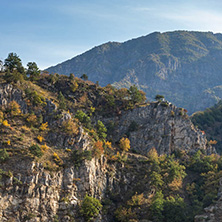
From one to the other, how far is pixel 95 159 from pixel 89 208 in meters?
18.9

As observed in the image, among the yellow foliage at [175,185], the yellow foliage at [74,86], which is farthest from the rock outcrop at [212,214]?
the yellow foliage at [74,86]

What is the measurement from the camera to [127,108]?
126062 mm

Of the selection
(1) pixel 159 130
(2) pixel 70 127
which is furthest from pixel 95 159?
(1) pixel 159 130

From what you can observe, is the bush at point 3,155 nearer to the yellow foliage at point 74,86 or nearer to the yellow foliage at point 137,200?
the yellow foliage at point 137,200

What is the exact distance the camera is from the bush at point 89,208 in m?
77.0

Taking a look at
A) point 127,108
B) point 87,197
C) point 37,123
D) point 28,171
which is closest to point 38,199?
point 28,171

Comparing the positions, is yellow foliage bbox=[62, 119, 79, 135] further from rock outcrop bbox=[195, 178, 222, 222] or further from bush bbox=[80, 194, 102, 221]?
rock outcrop bbox=[195, 178, 222, 222]

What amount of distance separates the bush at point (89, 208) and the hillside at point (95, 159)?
11.7 inches

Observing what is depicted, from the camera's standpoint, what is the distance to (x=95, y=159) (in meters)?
92.2

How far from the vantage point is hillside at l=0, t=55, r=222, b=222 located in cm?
7603

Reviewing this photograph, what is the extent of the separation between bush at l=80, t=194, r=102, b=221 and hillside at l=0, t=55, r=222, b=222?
297 millimetres

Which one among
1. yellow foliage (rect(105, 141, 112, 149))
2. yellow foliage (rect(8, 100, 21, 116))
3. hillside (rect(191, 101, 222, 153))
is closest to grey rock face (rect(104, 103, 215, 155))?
yellow foliage (rect(105, 141, 112, 149))

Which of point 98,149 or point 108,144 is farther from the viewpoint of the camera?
point 108,144

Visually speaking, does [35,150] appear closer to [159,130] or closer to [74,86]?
[74,86]
